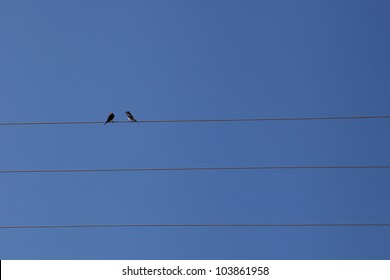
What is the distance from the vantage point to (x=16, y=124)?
741 centimetres

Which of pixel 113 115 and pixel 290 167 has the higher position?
pixel 113 115

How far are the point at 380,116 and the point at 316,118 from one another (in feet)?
2.00
